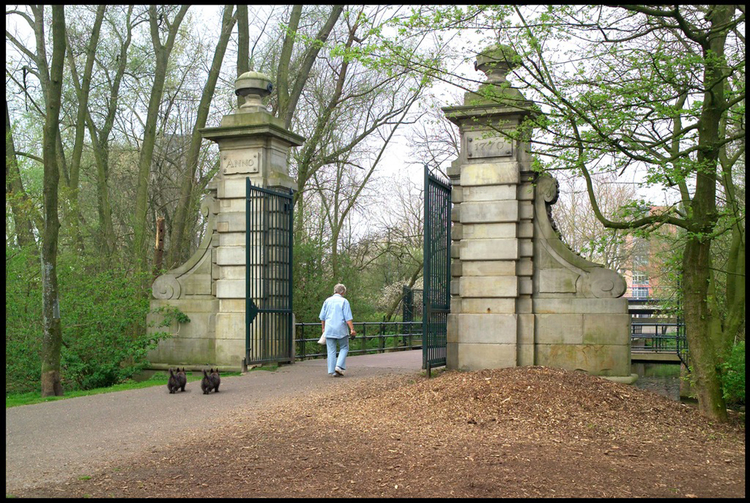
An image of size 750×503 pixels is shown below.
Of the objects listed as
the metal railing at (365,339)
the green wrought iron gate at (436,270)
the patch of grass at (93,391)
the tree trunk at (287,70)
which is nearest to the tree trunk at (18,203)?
the patch of grass at (93,391)

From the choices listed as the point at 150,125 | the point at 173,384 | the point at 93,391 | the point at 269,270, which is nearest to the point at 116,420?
the point at 173,384

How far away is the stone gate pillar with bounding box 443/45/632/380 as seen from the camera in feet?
38.1

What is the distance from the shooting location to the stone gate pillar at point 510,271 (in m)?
11.6

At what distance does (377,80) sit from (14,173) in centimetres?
1215

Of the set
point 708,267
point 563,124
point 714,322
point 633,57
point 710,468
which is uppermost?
point 633,57

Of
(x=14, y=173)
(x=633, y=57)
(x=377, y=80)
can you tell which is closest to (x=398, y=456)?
(x=633, y=57)

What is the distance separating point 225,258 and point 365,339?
30.8ft

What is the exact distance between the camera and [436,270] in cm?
1223

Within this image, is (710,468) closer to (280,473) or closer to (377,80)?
(280,473)

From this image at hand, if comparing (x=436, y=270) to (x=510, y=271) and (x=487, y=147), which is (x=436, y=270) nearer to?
(x=510, y=271)

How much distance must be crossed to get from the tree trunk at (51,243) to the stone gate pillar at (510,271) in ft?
19.6

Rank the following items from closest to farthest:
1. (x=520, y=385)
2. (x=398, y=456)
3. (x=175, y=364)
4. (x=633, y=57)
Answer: (x=398, y=456), (x=633, y=57), (x=520, y=385), (x=175, y=364)

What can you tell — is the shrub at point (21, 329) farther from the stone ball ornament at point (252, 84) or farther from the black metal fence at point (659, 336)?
the black metal fence at point (659, 336)

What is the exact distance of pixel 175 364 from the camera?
13.9 metres
